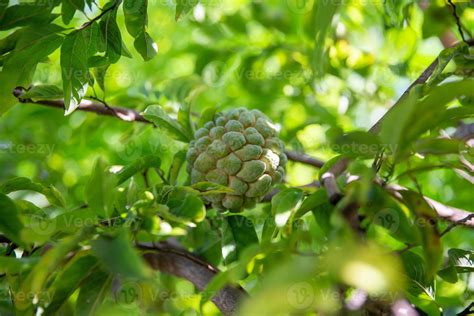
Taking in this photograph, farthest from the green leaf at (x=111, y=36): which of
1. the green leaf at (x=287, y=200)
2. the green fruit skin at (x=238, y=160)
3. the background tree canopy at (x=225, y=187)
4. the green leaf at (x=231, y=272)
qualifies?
the green leaf at (x=231, y=272)

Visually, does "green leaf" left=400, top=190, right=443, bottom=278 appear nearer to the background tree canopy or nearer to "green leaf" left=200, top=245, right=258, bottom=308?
the background tree canopy

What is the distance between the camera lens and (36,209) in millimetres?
1827

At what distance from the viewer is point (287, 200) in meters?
1.61

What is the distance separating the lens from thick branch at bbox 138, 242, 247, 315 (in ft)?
5.72

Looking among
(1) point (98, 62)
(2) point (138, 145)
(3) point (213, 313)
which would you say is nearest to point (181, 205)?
(1) point (98, 62)

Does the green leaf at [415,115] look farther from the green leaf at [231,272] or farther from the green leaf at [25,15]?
the green leaf at [25,15]

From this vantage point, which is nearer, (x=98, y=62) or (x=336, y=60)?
(x=98, y=62)

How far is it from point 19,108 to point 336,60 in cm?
177

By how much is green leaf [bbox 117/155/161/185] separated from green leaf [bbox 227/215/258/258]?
313 millimetres

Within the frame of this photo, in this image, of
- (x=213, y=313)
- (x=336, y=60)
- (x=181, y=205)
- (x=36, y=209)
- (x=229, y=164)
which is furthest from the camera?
(x=336, y=60)

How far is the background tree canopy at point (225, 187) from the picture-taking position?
1.27 m

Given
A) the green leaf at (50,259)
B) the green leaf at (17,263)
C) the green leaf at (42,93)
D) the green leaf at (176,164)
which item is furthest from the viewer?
the green leaf at (176,164)

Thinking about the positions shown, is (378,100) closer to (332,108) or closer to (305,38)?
(332,108)

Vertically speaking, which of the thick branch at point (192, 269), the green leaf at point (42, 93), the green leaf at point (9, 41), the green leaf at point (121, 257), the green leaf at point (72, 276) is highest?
the green leaf at point (9, 41)
